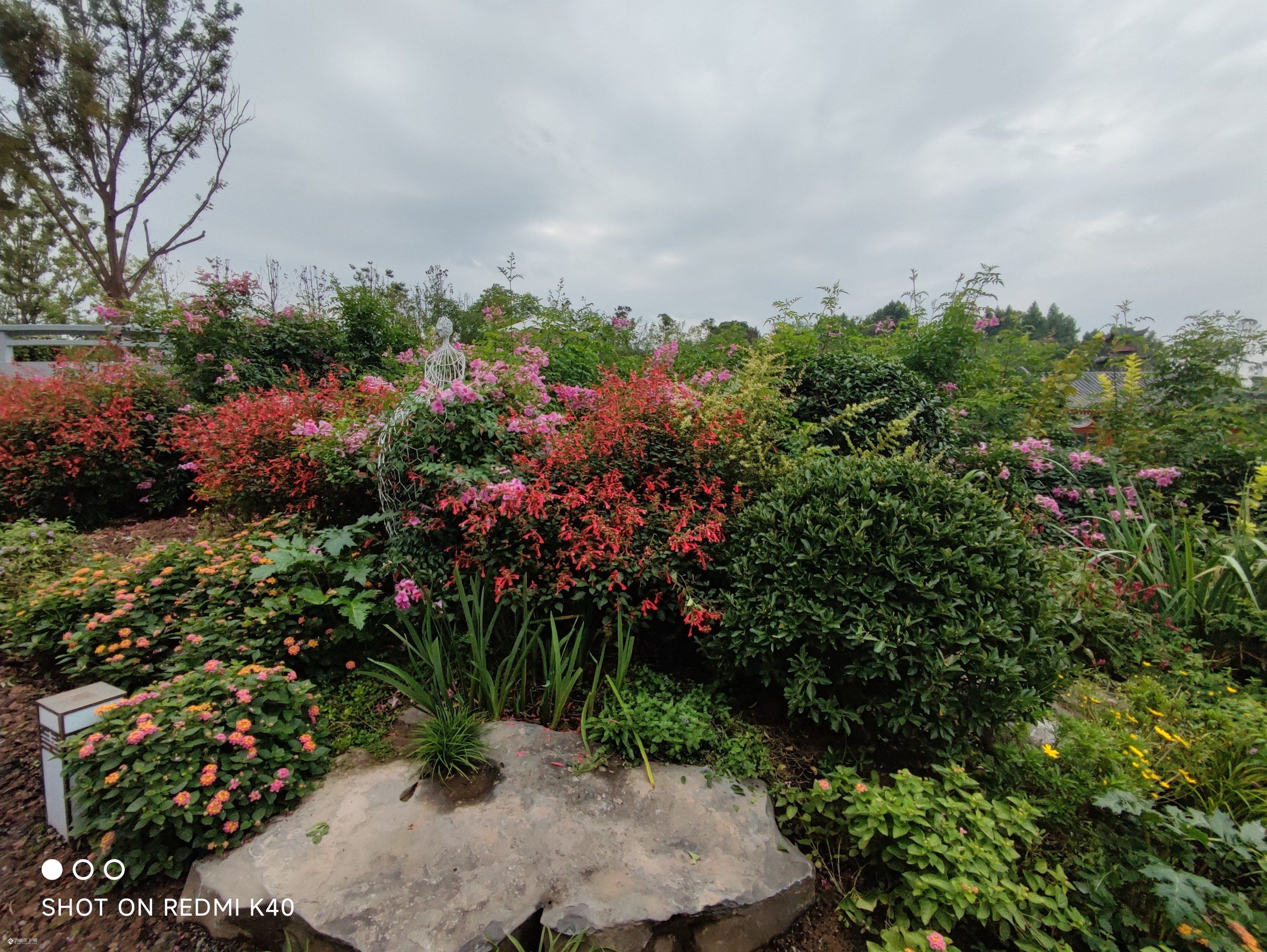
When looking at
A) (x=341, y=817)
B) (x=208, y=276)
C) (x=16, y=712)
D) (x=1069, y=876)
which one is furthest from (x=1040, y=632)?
(x=208, y=276)

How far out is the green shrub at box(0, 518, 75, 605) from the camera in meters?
2.78

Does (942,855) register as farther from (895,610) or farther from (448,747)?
(448,747)

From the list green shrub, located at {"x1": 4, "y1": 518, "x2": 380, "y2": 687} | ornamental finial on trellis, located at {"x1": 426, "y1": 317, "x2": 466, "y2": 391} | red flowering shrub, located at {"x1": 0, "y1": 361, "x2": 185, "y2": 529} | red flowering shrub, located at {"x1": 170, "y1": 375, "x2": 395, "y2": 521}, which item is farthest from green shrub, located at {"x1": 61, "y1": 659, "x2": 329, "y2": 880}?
red flowering shrub, located at {"x1": 0, "y1": 361, "x2": 185, "y2": 529}

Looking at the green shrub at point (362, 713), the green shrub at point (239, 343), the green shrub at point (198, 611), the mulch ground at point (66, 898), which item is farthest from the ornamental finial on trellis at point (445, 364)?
the green shrub at point (239, 343)

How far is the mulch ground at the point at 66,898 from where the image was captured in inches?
56.5

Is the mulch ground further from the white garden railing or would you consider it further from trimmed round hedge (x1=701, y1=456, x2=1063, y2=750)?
the white garden railing

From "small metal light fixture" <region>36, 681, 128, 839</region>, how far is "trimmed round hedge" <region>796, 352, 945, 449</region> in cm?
382

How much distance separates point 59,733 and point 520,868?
1.47m

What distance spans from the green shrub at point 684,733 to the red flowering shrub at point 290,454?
6.23ft

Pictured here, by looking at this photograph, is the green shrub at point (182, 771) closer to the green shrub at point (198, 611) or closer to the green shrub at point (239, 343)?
the green shrub at point (198, 611)

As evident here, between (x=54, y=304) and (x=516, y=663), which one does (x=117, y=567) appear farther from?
(x=54, y=304)

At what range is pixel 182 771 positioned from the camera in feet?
5.16

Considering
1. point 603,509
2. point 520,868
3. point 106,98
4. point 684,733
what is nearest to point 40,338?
point 106,98

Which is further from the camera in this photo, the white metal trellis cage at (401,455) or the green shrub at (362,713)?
the white metal trellis cage at (401,455)
